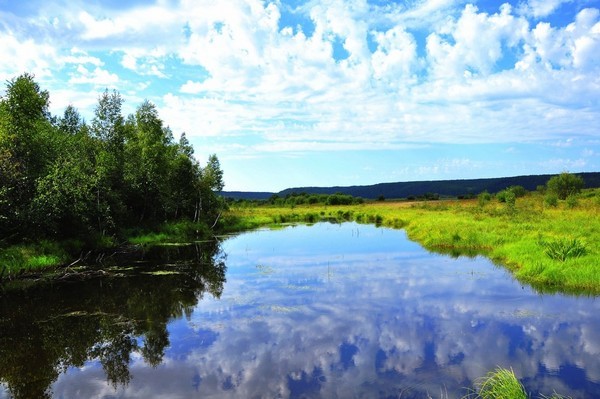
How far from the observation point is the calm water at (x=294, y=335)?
10961 mm

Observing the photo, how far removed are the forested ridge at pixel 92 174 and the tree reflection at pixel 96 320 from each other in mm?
5090

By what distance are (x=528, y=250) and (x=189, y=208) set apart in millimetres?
37479

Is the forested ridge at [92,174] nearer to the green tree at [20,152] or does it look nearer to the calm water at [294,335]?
the green tree at [20,152]

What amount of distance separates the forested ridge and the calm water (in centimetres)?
630

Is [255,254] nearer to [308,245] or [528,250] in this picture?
[308,245]

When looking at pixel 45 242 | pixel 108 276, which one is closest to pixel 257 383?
pixel 108 276

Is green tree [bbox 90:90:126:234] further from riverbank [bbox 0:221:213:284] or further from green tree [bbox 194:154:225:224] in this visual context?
green tree [bbox 194:154:225:224]

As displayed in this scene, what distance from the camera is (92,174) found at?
33406mm

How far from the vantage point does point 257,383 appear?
36.5 ft

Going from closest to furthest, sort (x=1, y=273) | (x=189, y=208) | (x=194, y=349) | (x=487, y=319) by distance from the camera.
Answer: (x=194, y=349), (x=487, y=319), (x=1, y=273), (x=189, y=208)

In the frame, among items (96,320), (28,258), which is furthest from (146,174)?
(96,320)

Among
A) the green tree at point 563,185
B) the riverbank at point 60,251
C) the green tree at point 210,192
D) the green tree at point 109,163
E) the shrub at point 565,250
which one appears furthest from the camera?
the green tree at point 563,185

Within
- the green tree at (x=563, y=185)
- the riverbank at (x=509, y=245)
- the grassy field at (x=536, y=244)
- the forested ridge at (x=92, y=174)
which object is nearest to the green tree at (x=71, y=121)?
the forested ridge at (x=92, y=174)

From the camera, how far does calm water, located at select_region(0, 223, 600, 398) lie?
432 inches
